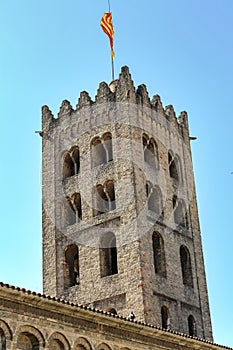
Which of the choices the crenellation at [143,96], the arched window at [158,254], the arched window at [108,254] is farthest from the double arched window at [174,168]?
the arched window at [108,254]

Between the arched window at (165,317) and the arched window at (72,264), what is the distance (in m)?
4.53

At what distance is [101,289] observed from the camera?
94.0 feet

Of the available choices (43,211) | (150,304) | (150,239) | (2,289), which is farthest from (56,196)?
(2,289)

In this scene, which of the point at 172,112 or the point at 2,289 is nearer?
the point at 2,289

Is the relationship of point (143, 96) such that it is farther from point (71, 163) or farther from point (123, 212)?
point (123, 212)

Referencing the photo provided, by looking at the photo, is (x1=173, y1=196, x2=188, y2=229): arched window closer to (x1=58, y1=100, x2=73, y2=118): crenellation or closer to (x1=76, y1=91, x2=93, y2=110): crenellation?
(x1=76, y1=91, x2=93, y2=110): crenellation

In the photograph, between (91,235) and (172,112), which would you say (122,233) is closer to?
(91,235)

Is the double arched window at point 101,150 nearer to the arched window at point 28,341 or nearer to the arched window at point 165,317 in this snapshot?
the arched window at point 165,317

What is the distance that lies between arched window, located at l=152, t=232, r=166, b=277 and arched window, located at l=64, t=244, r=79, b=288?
3716 mm

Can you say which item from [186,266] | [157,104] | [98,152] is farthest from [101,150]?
[186,266]

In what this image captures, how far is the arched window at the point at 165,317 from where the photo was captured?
92.3 ft

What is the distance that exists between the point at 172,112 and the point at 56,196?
26.3ft

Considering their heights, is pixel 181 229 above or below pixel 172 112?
below

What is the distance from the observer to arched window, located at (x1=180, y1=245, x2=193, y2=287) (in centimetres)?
3094
